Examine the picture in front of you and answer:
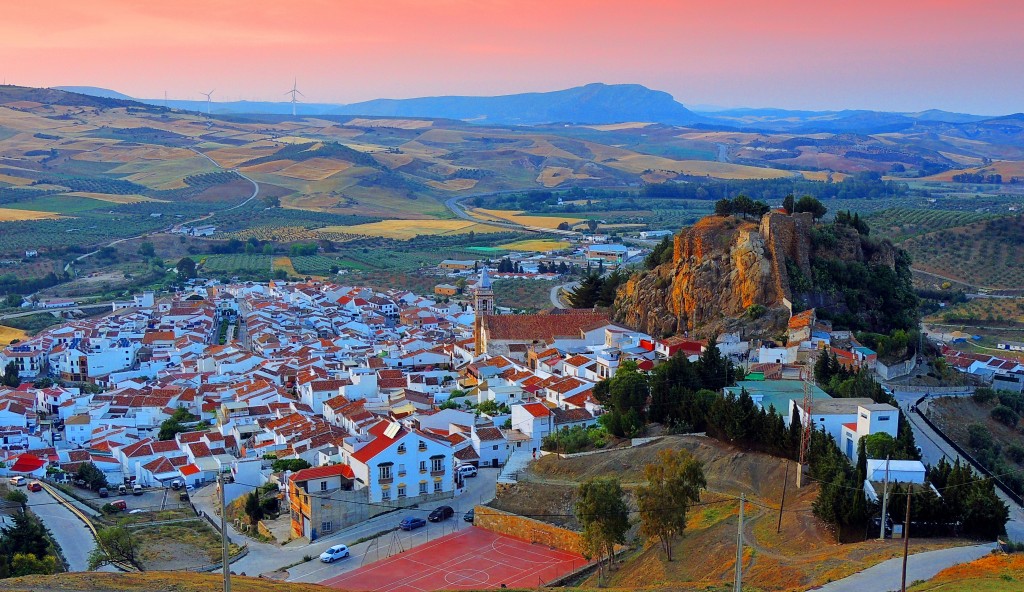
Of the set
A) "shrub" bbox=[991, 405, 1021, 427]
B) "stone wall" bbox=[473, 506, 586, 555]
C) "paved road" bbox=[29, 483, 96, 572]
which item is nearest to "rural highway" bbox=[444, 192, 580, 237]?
"shrub" bbox=[991, 405, 1021, 427]

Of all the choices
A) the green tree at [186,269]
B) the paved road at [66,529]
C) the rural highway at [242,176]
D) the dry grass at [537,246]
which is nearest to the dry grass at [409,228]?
the dry grass at [537,246]

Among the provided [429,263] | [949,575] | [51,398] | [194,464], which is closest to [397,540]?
[194,464]

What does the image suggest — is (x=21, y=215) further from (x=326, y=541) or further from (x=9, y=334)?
(x=326, y=541)

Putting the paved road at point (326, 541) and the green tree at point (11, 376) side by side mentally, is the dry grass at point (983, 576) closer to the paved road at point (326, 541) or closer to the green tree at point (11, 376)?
the paved road at point (326, 541)

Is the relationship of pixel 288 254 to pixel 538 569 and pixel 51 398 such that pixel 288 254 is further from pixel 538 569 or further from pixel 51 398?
pixel 538 569

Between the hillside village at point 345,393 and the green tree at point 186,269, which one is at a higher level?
the hillside village at point 345,393

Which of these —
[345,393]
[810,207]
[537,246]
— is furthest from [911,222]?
[345,393]
